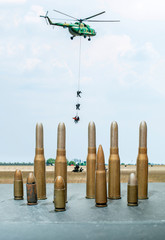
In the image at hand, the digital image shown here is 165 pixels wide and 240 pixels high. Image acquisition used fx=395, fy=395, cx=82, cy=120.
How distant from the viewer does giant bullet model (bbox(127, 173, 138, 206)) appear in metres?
7.76

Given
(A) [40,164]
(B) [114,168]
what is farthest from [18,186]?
(B) [114,168]

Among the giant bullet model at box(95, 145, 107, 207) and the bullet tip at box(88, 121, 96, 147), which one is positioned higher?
the bullet tip at box(88, 121, 96, 147)

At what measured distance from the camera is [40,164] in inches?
349

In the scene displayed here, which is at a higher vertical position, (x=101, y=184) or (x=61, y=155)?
(x=61, y=155)

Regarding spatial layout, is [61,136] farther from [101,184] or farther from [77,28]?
[77,28]

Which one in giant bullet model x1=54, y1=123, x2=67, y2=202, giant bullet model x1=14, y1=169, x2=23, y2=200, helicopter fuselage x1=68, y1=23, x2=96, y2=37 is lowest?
giant bullet model x1=14, y1=169, x2=23, y2=200

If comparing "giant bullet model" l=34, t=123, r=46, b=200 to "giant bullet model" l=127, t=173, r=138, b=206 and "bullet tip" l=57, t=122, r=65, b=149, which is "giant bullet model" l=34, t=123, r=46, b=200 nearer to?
"bullet tip" l=57, t=122, r=65, b=149

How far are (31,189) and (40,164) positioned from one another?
1.01 metres

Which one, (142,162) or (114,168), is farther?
(142,162)

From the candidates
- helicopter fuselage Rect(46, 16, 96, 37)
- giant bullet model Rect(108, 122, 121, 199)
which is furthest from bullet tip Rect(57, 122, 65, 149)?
helicopter fuselage Rect(46, 16, 96, 37)

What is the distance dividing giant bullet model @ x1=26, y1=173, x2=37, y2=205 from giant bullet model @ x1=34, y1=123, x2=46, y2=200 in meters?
0.74

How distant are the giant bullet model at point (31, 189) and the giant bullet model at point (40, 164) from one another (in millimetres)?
742

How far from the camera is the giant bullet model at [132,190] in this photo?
7762 millimetres

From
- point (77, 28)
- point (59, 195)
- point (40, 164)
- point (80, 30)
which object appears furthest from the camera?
point (80, 30)
